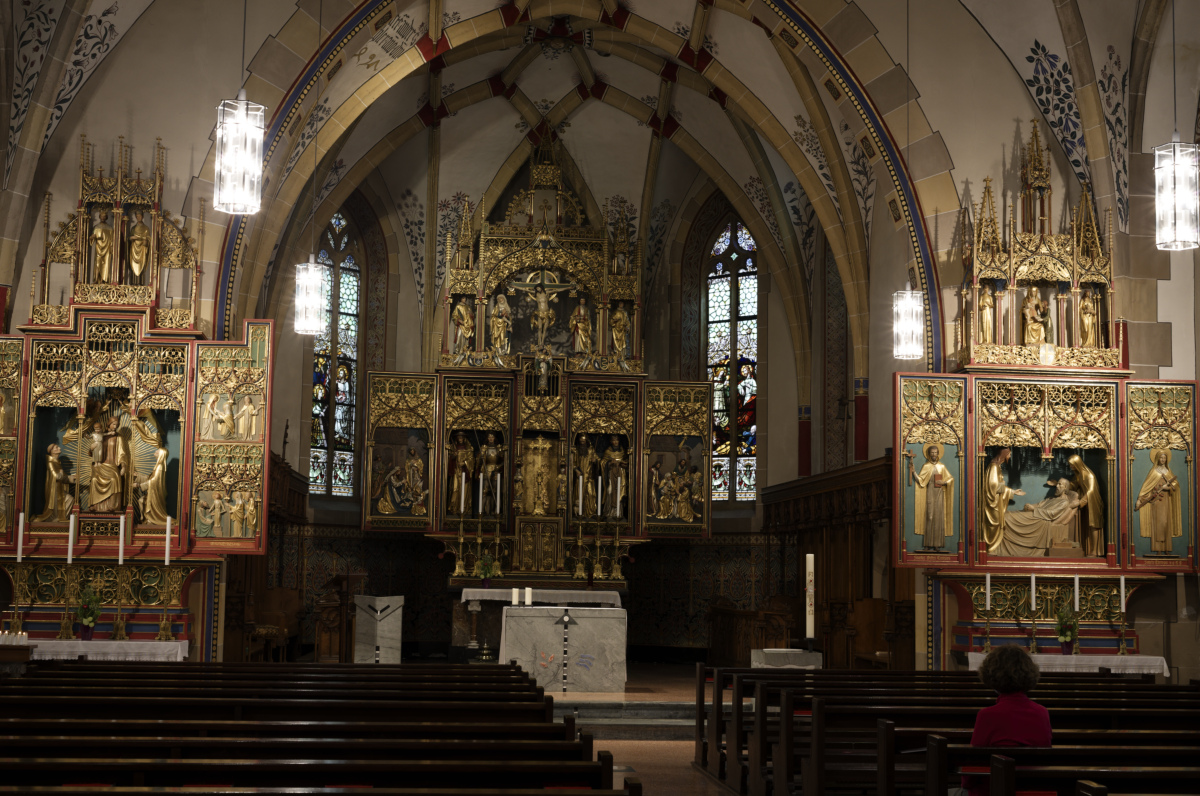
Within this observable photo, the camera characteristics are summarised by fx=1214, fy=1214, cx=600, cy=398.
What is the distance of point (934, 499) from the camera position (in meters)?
13.7

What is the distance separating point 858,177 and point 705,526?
593 centimetres

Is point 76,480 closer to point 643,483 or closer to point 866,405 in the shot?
point 643,483

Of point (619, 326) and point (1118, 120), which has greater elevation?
point (1118, 120)

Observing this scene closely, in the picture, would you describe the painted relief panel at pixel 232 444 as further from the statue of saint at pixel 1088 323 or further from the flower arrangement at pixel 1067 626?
the statue of saint at pixel 1088 323

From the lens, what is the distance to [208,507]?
43.6 feet

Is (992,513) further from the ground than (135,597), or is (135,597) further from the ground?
(992,513)

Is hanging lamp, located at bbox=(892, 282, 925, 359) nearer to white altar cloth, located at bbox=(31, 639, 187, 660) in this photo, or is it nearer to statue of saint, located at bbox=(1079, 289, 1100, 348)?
statue of saint, located at bbox=(1079, 289, 1100, 348)

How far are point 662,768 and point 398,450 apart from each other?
9.82 m

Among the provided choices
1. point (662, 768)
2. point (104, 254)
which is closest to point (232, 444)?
point (104, 254)

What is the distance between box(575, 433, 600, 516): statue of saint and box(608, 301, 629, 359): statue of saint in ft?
5.31

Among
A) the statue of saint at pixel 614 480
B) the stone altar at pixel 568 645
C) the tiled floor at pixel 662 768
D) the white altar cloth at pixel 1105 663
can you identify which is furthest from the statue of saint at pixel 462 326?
the white altar cloth at pixel 1105 663

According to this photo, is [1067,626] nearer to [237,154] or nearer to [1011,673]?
[1011,673]

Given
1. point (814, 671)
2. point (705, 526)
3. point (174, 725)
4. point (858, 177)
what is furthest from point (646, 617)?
point (174, 725)

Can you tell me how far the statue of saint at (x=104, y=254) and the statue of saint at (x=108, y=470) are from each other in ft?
5.52
